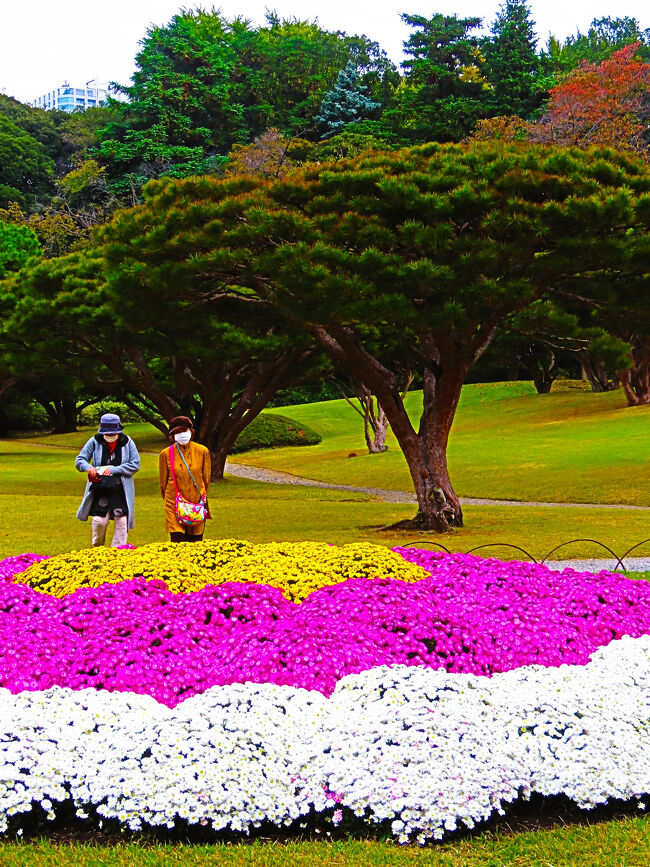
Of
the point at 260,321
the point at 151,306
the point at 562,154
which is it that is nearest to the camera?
the point at 562,154

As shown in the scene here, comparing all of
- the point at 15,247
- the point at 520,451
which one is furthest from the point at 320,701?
the point at 15,247

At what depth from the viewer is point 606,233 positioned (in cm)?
1377

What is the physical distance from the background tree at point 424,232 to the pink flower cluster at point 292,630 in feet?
23.7

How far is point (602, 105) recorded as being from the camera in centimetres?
4312

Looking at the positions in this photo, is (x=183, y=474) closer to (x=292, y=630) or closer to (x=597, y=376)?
(x=292, y=630)

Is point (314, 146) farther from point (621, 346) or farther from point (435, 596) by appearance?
→ point (435, 596)

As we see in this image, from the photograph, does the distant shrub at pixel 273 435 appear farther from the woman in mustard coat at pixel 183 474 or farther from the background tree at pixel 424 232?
the woman in mustard coat at pixel 183 474

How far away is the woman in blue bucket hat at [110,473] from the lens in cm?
1003

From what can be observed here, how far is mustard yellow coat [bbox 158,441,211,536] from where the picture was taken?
9.59 meters

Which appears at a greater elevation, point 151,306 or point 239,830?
point 151,306

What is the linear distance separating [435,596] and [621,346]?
10.7 meters

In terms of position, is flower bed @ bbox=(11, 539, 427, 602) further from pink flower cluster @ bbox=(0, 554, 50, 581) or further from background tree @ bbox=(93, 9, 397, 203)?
background tree @ bbox=(93, 9, 397, 203)

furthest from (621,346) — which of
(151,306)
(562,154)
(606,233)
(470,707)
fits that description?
(470,707)

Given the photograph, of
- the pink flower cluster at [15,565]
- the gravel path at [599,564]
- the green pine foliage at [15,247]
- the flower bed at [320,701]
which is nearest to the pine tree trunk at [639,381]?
the green pine foliage at [15,247]
